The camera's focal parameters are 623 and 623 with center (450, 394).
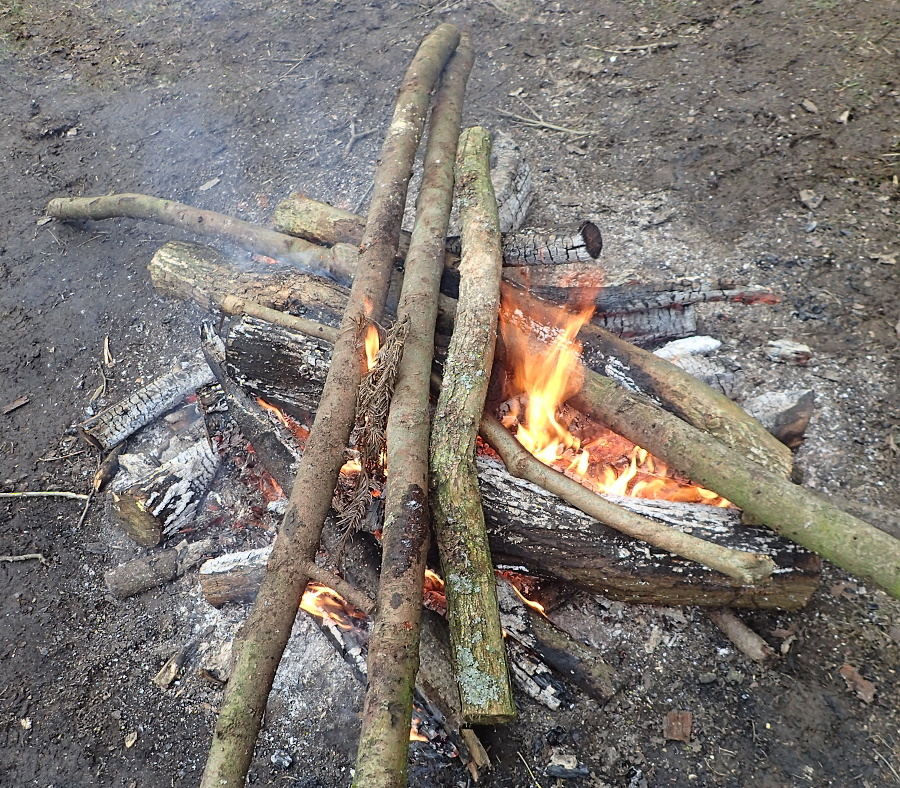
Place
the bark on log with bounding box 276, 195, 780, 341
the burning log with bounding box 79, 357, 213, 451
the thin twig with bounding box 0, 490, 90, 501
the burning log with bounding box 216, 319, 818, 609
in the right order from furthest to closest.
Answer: the burning log with bounding box 79, 357, 213, 451, the thin twig with bounding box 0, 490, 90, 501, the bark on log with bounding box 276, 195, 780, 341, the burning log with bounding box 216, 319, 818, 609

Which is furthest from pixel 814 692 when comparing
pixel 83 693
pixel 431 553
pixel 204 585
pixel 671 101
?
pixel 671 101

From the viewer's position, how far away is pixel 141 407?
464cm

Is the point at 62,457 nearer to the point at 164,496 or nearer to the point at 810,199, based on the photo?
the point at 164,496

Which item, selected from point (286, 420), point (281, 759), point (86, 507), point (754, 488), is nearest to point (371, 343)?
point (286, 420)

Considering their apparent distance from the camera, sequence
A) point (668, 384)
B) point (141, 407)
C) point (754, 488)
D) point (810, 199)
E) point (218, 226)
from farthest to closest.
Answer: point (810, 199) → point (218, 226) → point (141, 407) → point (668, 384) → point (754, 488)

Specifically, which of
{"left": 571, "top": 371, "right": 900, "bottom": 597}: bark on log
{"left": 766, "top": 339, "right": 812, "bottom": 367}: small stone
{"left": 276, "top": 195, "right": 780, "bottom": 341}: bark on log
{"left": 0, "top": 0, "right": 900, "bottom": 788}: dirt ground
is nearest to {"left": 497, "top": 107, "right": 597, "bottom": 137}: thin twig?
{"left": 0, "top": 0, "right": 900, "bottom": 788}: dirt ground

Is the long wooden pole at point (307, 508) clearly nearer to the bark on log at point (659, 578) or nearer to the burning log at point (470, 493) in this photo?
the burning log at point (470, 493)

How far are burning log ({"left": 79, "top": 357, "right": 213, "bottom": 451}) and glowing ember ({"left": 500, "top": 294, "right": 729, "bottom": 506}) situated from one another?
2.45 m

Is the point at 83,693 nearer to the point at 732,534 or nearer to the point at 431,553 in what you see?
the point at 431,553

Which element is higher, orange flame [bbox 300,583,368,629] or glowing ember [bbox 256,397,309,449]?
glowing ember [bbox 256,397,309,449]

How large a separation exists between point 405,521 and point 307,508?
44cm

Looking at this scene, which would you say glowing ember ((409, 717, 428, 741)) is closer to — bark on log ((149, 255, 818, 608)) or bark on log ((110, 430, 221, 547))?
bark on log ((149, 255, 818, 608))

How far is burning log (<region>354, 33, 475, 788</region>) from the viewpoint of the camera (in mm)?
2211

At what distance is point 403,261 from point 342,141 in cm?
332
